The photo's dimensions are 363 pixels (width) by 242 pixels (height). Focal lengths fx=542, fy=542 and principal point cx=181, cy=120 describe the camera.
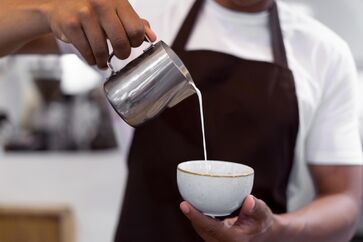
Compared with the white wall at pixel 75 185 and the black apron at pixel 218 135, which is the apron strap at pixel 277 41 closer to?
the black apron at pixel 218 135

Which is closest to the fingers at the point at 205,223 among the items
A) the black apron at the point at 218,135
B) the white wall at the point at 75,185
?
the black apron at the point at 218,135

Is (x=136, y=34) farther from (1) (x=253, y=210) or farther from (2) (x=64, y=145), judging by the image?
(2) (x=64, y=145)

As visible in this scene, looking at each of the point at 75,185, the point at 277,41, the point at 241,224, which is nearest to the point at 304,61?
the point at 277,41

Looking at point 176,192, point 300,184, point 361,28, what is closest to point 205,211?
point 176,192

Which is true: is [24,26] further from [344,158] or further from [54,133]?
[54,133]

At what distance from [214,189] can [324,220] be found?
0.44 metres

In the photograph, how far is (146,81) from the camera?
89cm

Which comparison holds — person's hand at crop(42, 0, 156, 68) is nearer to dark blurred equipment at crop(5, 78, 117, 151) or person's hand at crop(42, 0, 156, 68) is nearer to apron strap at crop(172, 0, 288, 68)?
apron strap at crop(172, 0, 288, 68)

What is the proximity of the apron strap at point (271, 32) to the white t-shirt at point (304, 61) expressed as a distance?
0.05 ft

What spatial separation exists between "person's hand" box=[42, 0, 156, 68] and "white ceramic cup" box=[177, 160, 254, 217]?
218mm

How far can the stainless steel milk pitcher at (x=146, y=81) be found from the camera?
0.88 m

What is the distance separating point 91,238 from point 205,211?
47.3 inches

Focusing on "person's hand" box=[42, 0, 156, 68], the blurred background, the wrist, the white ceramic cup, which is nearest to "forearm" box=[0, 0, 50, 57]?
the wrist

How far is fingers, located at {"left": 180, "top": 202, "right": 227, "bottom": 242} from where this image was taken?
846 millimetres
